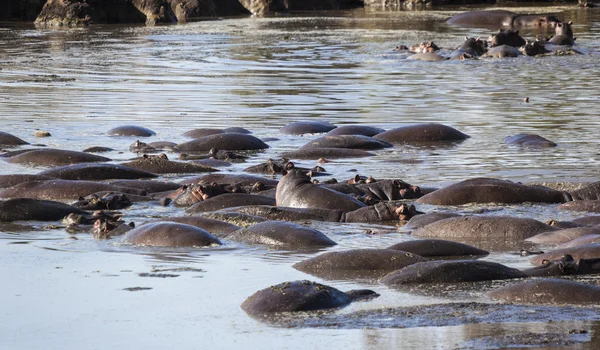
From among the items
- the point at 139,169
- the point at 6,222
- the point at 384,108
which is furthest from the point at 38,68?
the point at 6,222

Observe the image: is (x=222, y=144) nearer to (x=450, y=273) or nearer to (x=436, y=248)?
(x=436, y=248)

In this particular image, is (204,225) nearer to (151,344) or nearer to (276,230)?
(276,230)

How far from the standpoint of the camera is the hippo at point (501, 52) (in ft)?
77.9

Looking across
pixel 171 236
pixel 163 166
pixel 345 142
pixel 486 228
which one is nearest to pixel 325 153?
pixel 345 142

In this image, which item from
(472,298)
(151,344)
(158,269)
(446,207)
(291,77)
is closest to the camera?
(151,344)

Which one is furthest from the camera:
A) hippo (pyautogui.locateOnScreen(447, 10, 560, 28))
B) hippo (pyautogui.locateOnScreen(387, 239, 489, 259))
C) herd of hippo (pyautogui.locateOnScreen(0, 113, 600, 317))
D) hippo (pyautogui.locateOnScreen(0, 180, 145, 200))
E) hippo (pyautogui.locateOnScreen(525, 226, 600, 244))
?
hippo (pyautogui.locateOnScreen(447, 10, 560, 28))

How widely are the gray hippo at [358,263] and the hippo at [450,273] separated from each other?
25 centimetres

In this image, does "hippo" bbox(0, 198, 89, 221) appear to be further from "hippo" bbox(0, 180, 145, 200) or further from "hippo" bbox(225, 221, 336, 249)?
"hippo" bbox(225, 221, 336, 249)

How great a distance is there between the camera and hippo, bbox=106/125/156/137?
44.8 feet

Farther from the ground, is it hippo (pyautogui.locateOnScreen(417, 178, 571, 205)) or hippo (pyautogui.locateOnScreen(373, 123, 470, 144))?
hippo (pyautogui.locateOnScreen(417, 178, 571, 205))

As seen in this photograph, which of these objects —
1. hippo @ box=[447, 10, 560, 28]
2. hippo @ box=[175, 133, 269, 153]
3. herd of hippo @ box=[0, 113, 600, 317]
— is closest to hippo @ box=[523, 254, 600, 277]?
herd of hippo @ box=[0, 113, 600, 317]

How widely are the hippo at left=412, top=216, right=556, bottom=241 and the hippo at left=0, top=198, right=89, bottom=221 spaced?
8.53 ft

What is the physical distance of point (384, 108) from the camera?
16.2 metres

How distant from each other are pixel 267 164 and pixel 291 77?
10536 mm
